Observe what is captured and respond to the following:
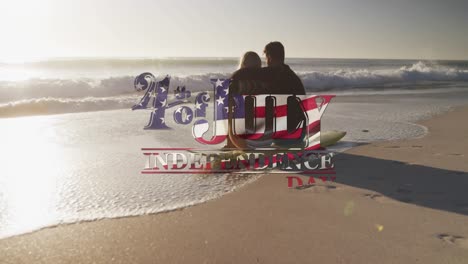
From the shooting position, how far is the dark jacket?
505 centimetres

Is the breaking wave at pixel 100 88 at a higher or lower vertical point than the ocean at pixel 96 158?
higher

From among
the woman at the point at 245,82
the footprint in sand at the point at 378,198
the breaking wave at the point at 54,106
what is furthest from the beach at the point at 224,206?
the breaking wave at the point at 54,106

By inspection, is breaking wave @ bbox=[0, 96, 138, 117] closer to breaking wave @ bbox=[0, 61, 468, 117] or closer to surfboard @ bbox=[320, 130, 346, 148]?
breaking wave @ bbox=[0, 61, 468, 117]

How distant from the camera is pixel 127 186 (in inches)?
164

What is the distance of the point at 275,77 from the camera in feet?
16.7

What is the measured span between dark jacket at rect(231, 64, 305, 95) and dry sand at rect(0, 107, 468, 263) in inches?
54.5

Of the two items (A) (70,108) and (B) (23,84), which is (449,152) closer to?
(A) (70,108)

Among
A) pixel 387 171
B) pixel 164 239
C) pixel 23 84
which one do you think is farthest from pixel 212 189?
pixel 23 84

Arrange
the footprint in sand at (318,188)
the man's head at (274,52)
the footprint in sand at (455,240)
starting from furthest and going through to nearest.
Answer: the man's head at (274,52), the footprint in sand at (318,188), the footprint in sand at (455,240)

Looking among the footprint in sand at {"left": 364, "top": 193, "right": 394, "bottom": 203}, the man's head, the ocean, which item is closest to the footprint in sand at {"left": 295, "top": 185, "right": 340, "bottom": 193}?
the footprint in sand at {"left": 364, "top": 193, "right": 394, "bottom": 203}

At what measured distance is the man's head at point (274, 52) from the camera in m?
5.00

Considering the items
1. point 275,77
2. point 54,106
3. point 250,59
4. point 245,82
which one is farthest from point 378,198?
point 54,106

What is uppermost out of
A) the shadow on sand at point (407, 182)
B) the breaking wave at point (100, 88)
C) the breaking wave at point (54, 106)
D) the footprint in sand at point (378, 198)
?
the breaking wave at point (100, 88)

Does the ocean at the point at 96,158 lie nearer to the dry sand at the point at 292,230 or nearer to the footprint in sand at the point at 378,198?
the dry sand at the point at 292,230
